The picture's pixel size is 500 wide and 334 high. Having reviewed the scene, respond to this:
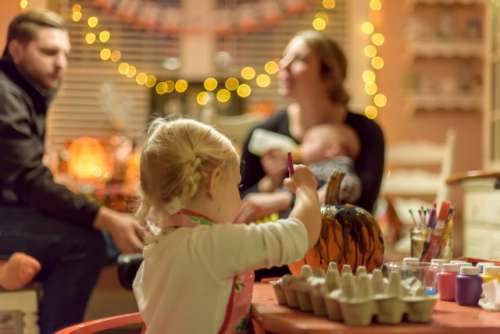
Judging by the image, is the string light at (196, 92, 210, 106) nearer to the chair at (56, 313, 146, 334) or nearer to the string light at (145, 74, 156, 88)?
the string light at (145, 74, 156, 88)

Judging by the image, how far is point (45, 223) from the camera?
2100mm

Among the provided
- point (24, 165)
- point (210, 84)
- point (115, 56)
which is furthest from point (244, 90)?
point (24, 165)

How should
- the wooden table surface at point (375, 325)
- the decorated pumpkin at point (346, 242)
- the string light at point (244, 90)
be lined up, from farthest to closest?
the string light at point (244, 90)
the decorated pumpkin at point (346, 242)
the wooden table surface at point (375, 325)

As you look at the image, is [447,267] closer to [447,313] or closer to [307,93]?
[447,313]

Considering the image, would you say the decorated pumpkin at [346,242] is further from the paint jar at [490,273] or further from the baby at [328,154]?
the baby at [328,154]

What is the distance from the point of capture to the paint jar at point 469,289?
1.14m

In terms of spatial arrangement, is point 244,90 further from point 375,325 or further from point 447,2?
point 375,325

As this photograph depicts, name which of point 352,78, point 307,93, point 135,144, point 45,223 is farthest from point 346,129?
point 352,78

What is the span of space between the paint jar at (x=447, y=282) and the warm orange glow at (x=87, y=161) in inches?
102

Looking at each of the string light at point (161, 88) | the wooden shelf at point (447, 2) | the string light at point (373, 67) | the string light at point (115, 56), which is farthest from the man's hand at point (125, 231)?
the wooden shelf at point (447, 2)

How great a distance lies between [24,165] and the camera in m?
2.07

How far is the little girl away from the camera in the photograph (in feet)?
3.45

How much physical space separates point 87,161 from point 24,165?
166cm

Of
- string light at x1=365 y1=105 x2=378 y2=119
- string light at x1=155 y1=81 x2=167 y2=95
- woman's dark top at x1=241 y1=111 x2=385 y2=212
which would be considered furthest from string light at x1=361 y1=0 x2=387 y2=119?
woman's dark top at x1=241 y1=111 x2=385 y2=212
